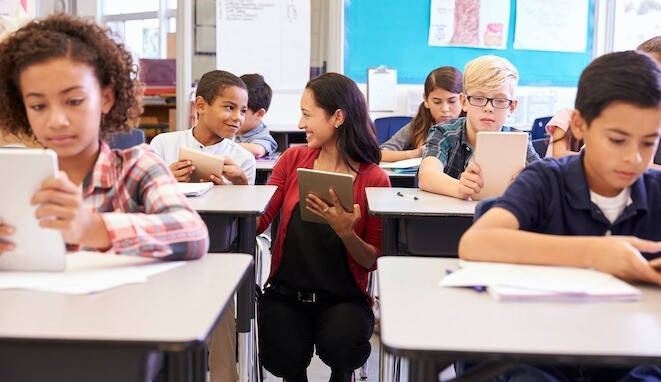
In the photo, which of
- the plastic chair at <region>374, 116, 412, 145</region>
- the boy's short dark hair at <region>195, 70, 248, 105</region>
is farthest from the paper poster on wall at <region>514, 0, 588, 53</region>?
the boy's short dark hair at <region>195, 70, 248, 105</region>

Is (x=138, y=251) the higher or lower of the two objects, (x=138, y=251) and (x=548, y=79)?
the lower

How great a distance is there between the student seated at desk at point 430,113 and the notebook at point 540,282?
7.51ft

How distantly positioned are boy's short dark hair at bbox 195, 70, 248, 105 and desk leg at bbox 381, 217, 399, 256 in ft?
3.94

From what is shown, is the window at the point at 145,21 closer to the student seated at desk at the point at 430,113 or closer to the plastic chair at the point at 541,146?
the student seated at desk at the point at 430,113

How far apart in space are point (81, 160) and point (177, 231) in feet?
0.88

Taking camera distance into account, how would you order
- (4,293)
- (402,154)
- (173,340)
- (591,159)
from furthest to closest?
(402,154), (591,159), (4,293), (173,340)

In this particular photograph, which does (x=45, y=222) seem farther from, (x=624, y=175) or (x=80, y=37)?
(x=624, y=175)

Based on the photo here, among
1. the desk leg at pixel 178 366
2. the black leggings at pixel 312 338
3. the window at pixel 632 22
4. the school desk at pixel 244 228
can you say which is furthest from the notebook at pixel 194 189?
the window at pixel 632 22

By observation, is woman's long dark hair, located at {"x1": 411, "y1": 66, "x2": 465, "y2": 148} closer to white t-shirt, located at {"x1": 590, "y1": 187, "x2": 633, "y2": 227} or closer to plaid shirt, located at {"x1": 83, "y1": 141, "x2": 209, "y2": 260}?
white t-shirt, located at {"x1": 590, "y1": 187, "x2": 633, "y2": 227}

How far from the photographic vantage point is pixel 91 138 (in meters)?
1.34

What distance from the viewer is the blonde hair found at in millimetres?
2328

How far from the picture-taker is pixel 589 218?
1.38 m

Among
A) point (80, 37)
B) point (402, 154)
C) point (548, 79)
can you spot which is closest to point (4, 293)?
point (80, 37)

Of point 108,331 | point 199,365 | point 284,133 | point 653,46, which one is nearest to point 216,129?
point 653,46
